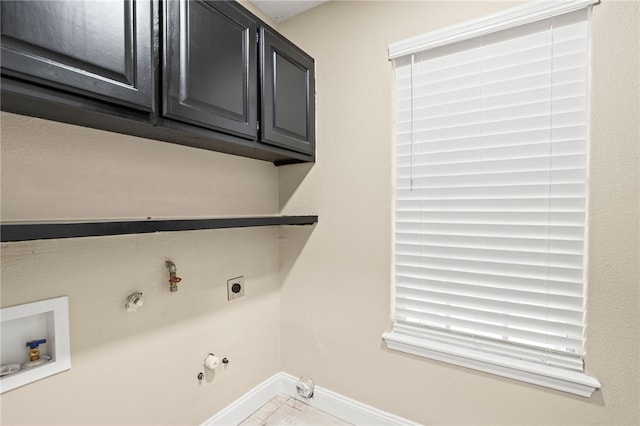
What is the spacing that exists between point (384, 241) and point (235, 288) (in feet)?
2.80

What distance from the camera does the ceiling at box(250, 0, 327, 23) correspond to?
1.81 meters

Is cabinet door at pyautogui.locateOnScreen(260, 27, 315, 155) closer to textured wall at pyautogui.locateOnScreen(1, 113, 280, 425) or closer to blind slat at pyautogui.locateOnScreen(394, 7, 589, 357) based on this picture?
textured wall at pyautogui.locateOnScreen(1, 113, 280, 425)

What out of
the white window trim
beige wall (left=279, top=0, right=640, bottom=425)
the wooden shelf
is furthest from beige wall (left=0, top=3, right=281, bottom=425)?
the white window trim

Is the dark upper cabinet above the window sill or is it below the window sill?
above

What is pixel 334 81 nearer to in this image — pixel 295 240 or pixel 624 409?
pixel 295 240

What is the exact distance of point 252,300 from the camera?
1.86 m

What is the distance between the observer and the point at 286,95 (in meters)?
1.61

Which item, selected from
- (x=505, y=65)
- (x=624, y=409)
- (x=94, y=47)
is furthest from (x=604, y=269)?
(x=94, y=47)

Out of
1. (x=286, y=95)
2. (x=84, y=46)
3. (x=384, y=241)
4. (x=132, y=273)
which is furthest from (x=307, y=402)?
(x=84, y=46)

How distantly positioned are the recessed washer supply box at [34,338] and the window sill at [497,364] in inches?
54.0

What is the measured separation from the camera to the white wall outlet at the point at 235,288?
1.71m

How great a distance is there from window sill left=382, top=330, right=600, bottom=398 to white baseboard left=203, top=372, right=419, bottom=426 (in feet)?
1.30

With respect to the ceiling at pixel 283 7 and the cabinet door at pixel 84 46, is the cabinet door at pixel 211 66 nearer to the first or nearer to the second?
the cabinet door at pixel 84 46

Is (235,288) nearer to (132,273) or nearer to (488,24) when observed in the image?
(132,273)
